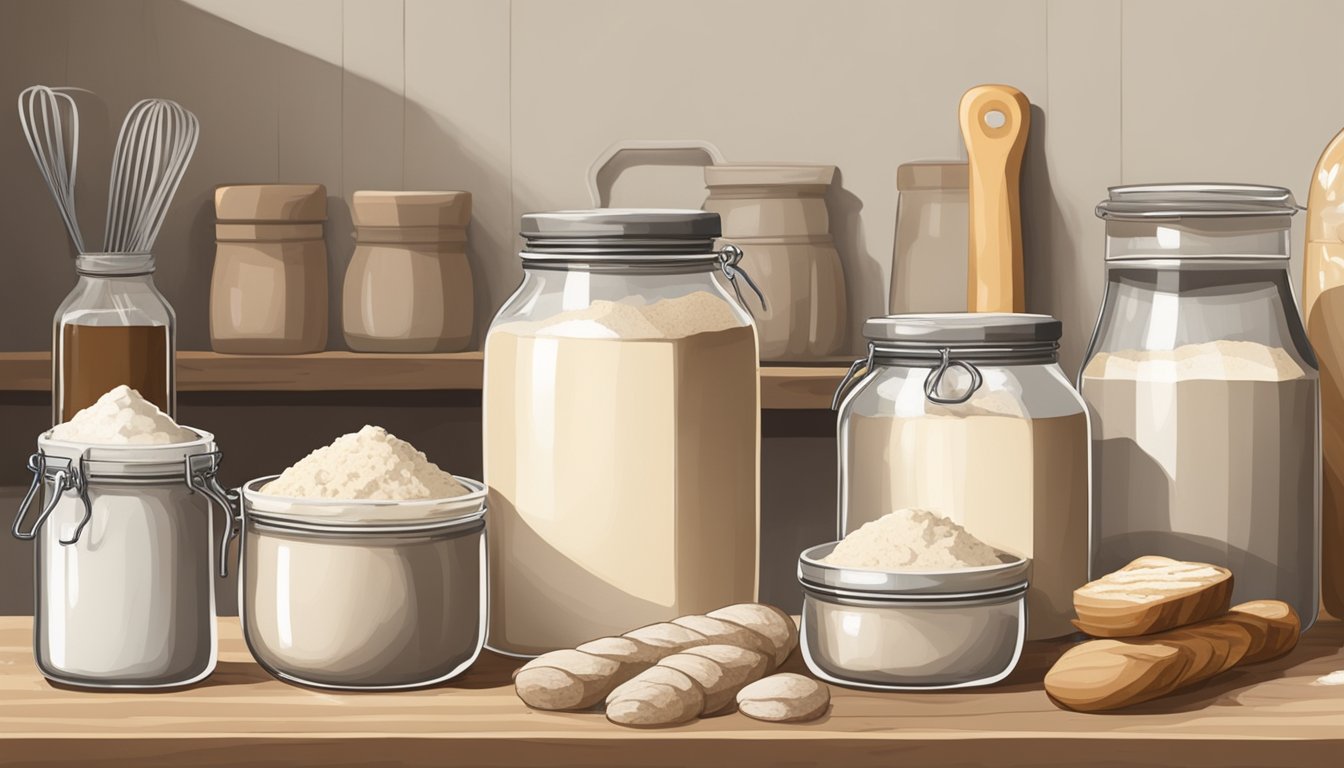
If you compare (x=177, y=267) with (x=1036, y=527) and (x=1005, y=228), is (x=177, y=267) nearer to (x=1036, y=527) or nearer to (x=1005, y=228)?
(x=1005, y=228)

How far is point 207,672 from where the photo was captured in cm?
62

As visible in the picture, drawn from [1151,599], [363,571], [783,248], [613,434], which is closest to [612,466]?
[613,434]

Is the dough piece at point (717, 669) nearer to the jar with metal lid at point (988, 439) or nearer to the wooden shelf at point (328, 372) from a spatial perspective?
the jar with metal lid at point (988, 439)

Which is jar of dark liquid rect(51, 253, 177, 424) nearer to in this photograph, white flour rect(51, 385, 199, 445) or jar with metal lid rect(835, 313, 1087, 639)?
white flour rect(51, 385, 199, 445)

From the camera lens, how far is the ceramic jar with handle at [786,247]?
121 centimetres

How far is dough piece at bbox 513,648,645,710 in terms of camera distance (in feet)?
1.90

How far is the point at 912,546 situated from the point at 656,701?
13 cm

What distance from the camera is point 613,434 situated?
641 mm

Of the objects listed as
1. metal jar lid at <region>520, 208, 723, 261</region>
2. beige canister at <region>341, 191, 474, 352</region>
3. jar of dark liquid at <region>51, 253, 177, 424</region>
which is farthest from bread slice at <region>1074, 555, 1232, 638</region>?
beige canister at <region>341, 191, 474, 352</region>

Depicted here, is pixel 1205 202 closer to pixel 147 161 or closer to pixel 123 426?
pixel 123 426

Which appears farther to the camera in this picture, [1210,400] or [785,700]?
[1210,400]

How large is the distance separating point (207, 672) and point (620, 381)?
8.6 inches

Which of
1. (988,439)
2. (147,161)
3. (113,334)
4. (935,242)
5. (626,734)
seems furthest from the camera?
(935,242)

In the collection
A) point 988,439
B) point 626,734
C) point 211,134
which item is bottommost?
point 626,734
